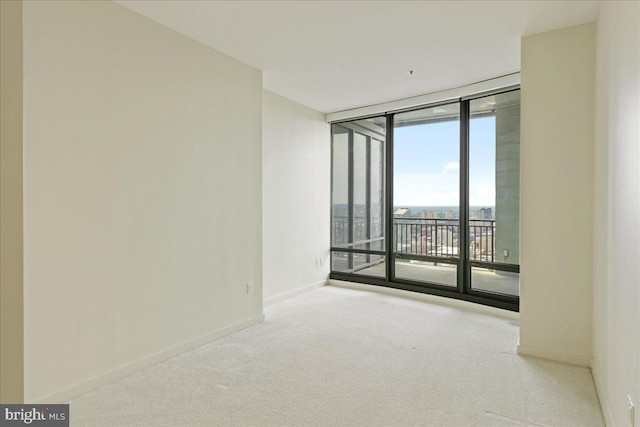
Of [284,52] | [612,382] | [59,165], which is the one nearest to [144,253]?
[59,165]

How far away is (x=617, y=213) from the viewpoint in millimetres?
1909

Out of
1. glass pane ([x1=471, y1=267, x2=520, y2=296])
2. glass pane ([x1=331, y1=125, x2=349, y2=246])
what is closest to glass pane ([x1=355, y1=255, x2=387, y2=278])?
glass pane ([x1=331, y1=125, x2=349, y2=246])

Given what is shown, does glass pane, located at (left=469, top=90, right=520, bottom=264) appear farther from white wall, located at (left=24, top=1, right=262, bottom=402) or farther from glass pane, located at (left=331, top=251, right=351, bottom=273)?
white wall, located at (left=24, top=1, right=262, bottom=402)

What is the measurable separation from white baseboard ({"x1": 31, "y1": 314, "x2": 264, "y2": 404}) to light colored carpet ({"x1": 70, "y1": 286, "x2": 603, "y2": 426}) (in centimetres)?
5

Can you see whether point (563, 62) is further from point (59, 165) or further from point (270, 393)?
point (59, 165)

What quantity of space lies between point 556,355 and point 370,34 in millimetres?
2892

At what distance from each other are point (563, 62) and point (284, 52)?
7.39 ft

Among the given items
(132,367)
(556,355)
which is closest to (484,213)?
(556,355)

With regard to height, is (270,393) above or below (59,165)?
below

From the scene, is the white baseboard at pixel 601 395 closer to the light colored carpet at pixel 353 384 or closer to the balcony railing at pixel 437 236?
the light colored carpet at pixel 353 384

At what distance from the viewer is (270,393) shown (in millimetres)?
2371

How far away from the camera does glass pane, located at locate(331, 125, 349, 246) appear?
5.73 m

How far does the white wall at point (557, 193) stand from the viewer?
2.78m

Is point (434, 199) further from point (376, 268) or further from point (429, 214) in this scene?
point (376, 268)
